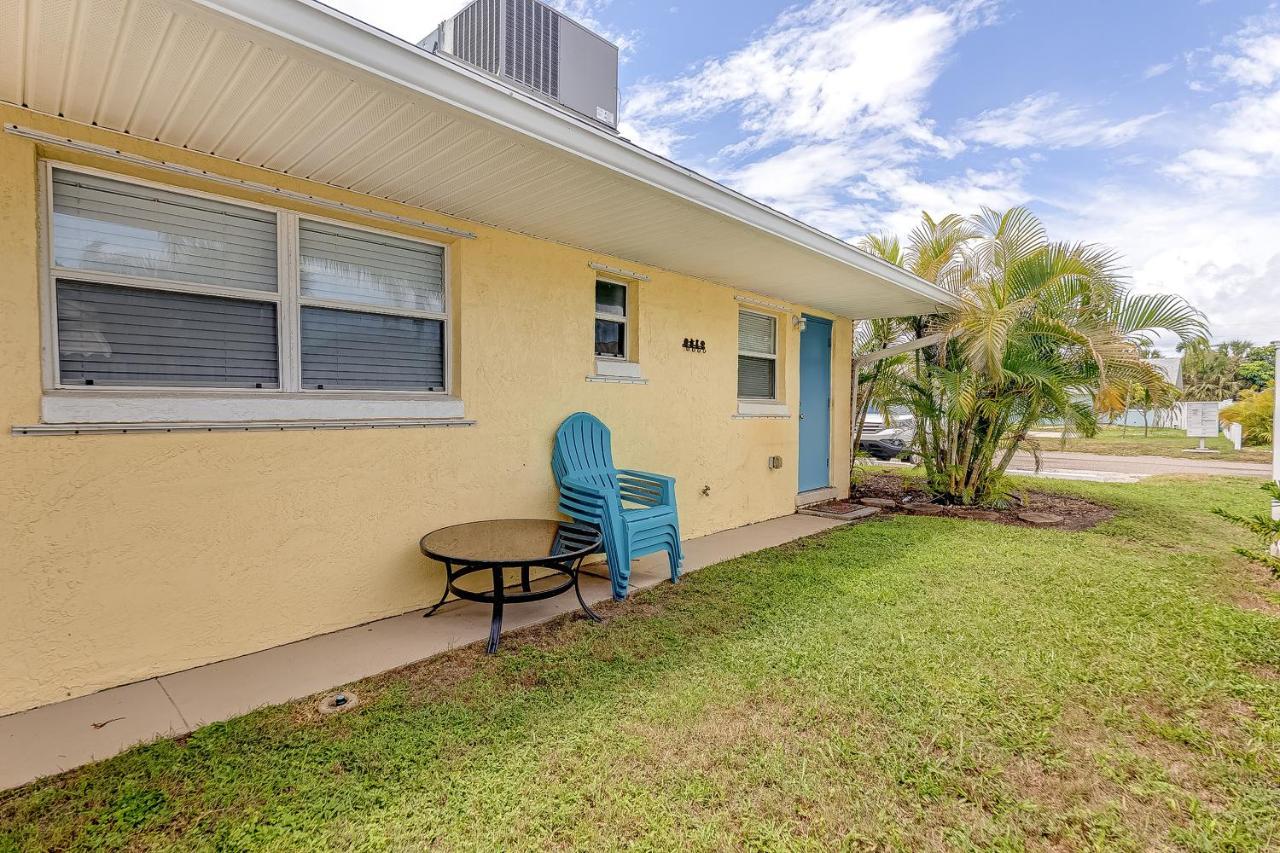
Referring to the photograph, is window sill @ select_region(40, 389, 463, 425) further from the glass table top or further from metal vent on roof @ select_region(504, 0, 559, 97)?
metal vent on roof @ select_region(504, 0, 559, 97)

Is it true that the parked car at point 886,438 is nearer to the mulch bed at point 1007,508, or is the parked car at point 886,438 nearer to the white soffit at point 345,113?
the mulch bed at point 1007,508

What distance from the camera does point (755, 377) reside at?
21.1 ft

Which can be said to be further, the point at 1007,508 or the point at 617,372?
the point at 1007,508

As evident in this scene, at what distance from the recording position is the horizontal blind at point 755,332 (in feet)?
20.4

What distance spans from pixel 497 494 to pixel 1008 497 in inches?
265

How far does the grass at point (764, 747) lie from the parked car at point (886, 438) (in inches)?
408

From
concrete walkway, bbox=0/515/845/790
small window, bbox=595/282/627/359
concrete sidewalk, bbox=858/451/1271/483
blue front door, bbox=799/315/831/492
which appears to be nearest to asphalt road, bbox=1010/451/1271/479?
concrete sidewalk, bbox=858/451/1271/483

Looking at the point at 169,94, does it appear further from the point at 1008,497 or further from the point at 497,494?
the point at 1008,497

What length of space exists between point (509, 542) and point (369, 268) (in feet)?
6.10

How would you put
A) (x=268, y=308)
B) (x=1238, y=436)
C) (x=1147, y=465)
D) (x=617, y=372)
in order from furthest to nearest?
(x=1238, y=436) → (x=1147, y=465) → (x=617, y=372) → (x=268, y=308)

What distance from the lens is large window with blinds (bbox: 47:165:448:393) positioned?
8.38 feet

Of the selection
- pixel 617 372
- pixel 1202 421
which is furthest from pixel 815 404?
pixel 1202 421

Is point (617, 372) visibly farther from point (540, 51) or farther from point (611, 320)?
point (540, 51)

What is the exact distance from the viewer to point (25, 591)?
2.36 meters
